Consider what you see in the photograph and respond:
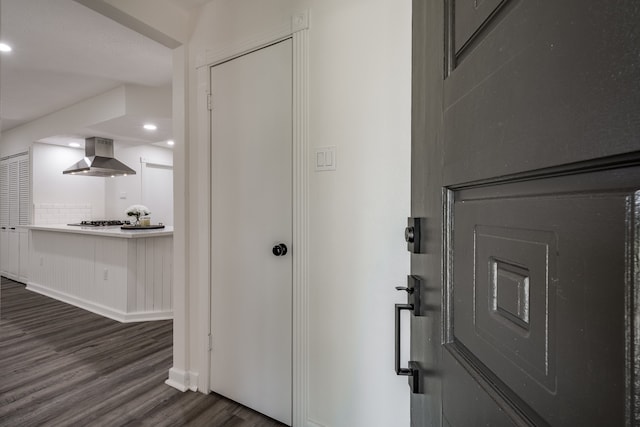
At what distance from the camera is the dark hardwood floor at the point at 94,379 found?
65.8 inches

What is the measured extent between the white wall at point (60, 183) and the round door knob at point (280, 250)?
17.6 ft

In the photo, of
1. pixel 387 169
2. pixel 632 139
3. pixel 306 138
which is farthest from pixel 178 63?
pixel 632 139

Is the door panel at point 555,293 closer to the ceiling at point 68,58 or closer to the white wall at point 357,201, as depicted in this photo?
the white wall at point 357,201

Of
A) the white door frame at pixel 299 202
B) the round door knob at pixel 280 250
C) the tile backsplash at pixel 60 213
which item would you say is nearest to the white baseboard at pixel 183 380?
the white door frame at pixel 299 202

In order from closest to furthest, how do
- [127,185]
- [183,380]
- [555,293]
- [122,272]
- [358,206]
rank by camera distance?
[555,293] < [358,206] < [183,380] < [122,272] < [127,185]

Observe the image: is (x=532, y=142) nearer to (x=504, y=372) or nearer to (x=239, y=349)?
(x=504, y=372)

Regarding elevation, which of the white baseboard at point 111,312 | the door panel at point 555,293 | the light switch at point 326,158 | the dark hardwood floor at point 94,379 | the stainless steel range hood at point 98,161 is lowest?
the dark hardwood floor at point 94,379

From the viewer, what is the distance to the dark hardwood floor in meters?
1.67

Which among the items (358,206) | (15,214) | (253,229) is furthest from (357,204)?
(15,214)

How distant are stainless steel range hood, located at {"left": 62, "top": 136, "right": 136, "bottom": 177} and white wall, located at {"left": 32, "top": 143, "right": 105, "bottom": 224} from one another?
0.66 metres

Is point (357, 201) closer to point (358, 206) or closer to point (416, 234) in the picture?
point (358, 206)

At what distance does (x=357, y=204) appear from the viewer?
1367mm

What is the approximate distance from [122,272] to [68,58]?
2149mm

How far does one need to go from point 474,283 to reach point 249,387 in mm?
1724
